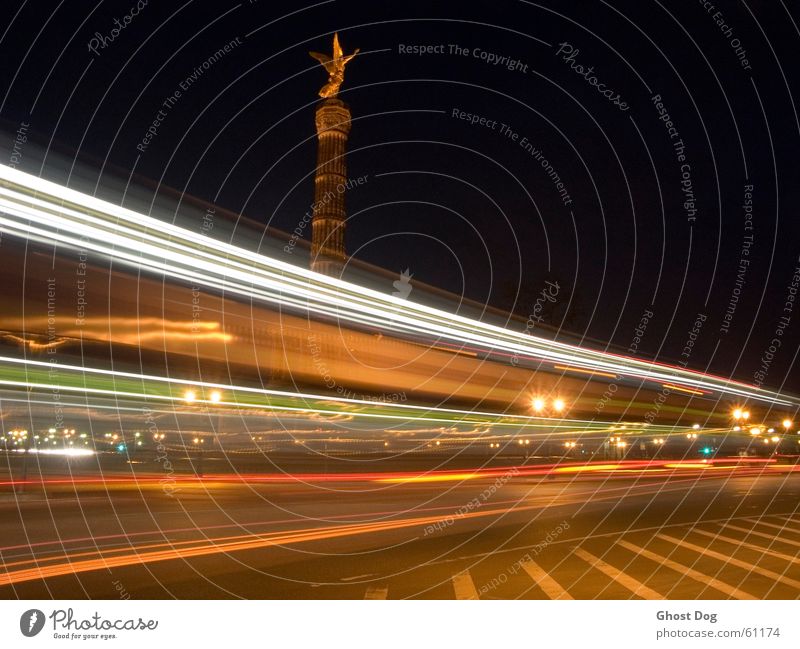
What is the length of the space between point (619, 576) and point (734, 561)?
2.19 metres

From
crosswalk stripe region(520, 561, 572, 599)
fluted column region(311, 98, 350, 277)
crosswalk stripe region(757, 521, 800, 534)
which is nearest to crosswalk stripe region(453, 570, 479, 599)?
crosswalk stripe region(520, 561, 572, 599)

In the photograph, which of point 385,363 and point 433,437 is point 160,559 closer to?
point 385,363

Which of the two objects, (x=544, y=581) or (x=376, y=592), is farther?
(x=544, y=581)

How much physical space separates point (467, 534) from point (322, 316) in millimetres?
4980

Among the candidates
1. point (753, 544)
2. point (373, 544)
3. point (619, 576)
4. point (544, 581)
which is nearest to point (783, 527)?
point (753, 544)

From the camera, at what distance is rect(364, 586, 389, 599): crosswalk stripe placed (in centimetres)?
611

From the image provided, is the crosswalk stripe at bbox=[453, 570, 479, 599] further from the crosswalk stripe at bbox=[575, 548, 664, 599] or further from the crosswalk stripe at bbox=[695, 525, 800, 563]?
the crosswalk stripe at bbox=[695, 525, 800, 563]

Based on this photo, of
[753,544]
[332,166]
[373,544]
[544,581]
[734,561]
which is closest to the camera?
[544,581]

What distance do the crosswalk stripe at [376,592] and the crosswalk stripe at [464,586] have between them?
2.32ft

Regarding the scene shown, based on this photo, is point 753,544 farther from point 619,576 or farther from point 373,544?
point 373,544

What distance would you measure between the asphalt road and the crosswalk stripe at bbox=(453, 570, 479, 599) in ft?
0.10

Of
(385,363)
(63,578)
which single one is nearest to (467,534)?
(385,363)

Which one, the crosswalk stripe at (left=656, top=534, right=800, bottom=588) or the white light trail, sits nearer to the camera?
the white light trail

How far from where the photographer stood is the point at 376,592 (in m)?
6.30
